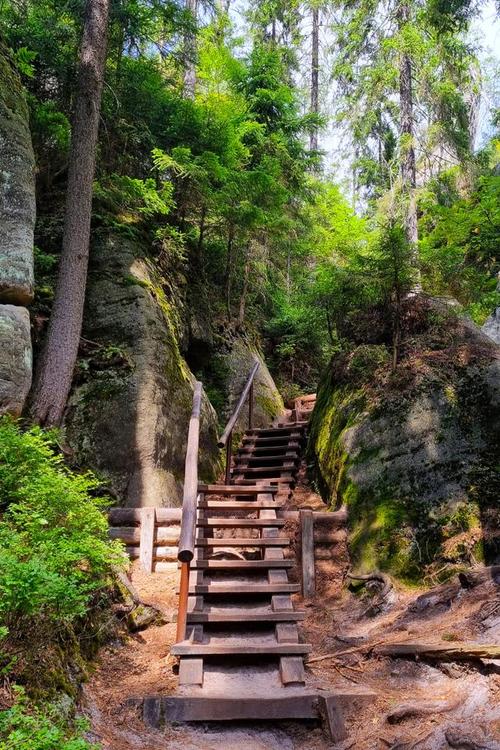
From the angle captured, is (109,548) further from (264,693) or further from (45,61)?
(45,61)

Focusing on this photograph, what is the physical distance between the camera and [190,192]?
35.7 feet

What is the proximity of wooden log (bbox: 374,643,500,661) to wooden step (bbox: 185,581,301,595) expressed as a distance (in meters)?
0.92

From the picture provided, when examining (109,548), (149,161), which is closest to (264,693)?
(109,548)

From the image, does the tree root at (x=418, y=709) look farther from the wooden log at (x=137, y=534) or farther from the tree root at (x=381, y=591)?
the wooden log at (x=137, y=534)

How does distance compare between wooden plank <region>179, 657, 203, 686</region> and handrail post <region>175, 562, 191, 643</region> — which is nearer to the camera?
wooden plank <region>179, 657, 203, 686</region>

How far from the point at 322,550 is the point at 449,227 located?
10.0 m

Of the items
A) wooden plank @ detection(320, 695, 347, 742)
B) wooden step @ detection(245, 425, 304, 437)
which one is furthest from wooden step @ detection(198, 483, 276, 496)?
wooden step @ detection(245, 425, 304, 437)

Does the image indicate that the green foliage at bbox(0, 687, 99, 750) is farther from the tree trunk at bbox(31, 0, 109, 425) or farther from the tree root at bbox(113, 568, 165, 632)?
the tree trunk at bbox(31, 0, 109, 425)

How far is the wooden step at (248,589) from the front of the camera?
4633 millimetres

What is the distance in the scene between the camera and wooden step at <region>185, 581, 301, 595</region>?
4633 mm

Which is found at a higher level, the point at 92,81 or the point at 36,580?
the point at 92,81

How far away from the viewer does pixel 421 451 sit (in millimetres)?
6008

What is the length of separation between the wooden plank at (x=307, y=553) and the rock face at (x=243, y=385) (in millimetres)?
4385

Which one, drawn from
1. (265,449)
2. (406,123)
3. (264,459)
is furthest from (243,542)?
(406,123)
